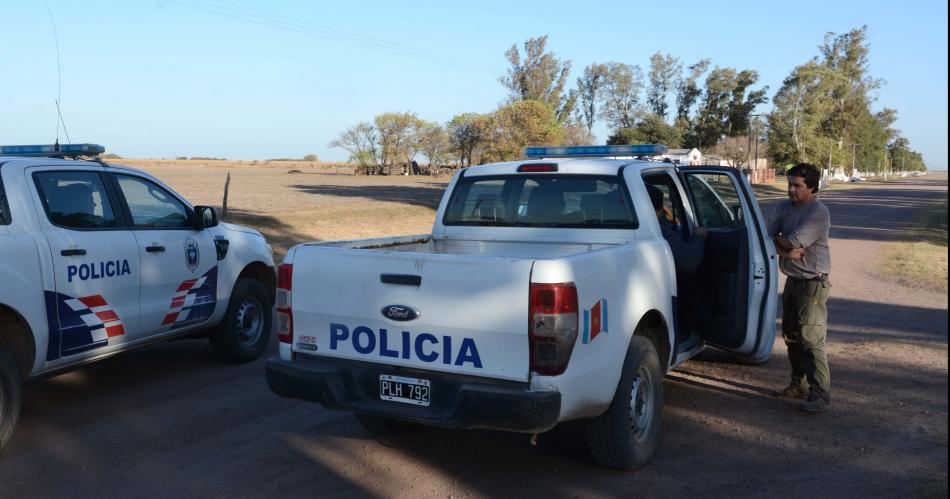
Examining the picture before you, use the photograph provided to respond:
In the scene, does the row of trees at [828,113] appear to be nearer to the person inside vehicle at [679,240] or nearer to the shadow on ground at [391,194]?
the shadow on ground at [391,194]

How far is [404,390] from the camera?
4273mm

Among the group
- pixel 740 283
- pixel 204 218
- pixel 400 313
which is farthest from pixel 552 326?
pixel 204 218

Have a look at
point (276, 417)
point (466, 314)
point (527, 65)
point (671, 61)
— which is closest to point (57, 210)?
point (276, 417)

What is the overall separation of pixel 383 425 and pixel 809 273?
10.7 feet

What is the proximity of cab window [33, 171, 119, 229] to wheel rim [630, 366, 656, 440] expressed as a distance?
408 centimetres

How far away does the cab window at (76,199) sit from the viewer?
5605mm

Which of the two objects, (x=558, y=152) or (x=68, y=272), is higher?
(x=558, y=152)

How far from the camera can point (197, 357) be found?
771cm

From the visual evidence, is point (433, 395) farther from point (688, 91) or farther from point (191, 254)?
point (688, 91)

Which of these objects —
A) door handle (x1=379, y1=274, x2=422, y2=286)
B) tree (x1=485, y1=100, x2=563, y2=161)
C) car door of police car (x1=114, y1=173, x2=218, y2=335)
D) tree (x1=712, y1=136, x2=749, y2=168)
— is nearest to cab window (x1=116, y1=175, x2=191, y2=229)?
car door of police car (x1=114, y1=173, x2=218, y2=335)

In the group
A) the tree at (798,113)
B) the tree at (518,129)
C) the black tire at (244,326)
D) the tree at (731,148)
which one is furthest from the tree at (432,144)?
the black tire at (244,326)

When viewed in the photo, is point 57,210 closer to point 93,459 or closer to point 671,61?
point 93,459

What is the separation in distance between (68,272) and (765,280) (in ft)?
16.7

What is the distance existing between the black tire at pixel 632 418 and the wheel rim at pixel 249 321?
3.99 metres
